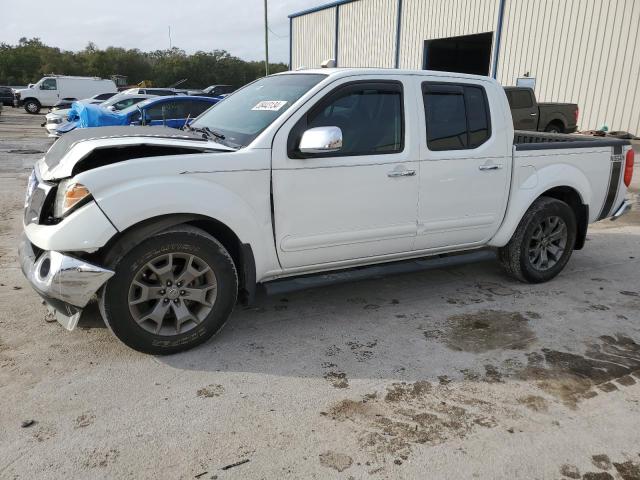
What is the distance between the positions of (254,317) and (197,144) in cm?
143

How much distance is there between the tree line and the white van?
104 ft

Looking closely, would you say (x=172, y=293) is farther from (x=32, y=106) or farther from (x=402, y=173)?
(x=32, y=106)

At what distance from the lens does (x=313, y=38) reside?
116 feet

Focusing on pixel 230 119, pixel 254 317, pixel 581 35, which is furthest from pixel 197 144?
pixel 581 35

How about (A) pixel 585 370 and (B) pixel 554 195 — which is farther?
(B) pixel 554 195

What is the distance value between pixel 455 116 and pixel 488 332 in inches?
68.2

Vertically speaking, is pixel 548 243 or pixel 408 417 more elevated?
pixel 548 243

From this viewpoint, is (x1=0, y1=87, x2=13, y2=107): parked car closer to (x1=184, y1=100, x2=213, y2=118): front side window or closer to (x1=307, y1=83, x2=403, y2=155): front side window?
(x1=184, y1=100, x2=213, y2=118): front side window

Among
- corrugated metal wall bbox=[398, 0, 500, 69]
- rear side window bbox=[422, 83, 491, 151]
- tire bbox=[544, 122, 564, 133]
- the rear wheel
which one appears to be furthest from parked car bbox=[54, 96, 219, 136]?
the rear wheel

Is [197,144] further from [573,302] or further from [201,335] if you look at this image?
[573,302]

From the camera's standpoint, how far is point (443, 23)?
2556 centimetres

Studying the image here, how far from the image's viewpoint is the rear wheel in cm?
3091

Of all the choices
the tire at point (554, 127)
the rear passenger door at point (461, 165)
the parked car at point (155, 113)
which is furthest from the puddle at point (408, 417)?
the tire at point (554, 127)

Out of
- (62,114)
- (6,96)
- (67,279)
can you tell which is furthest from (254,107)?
(6,96)
